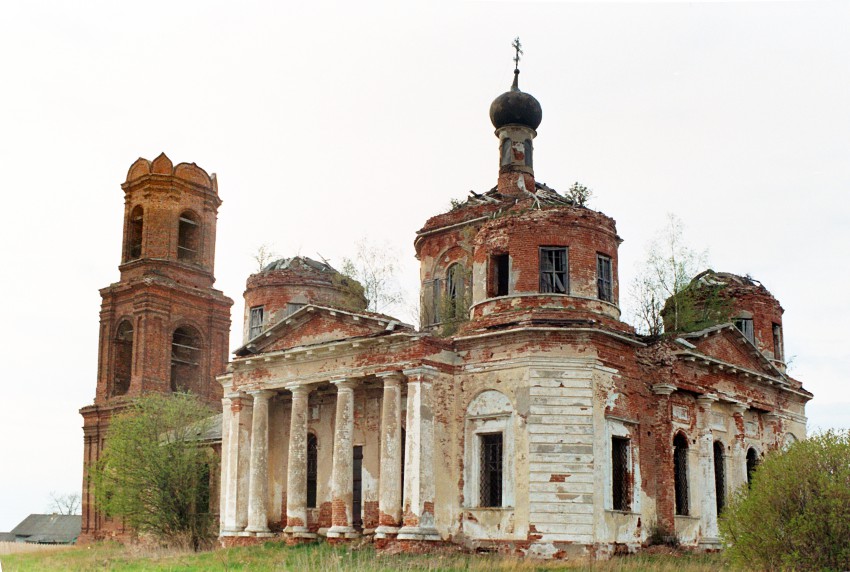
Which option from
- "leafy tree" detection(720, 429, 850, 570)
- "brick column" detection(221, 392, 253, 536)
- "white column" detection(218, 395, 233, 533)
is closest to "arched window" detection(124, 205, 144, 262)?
"white column" detection(218, 395, 233, 533)

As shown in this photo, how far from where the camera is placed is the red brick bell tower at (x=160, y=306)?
31.6 metres

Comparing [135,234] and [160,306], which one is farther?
[135,234]

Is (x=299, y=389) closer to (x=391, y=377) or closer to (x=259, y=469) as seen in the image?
(x=259, y=469)

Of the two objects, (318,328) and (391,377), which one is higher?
(318,328)

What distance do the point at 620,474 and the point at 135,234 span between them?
20.3 metres

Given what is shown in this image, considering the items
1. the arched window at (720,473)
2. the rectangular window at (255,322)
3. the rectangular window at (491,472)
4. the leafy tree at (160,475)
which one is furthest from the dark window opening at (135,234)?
the arched window at (720,473)

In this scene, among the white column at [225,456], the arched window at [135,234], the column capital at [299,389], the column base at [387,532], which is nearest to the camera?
the column base at [387,532]

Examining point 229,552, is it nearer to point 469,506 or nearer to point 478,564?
point 469,506

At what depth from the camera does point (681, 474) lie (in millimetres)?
21609

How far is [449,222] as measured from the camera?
24.3 metres

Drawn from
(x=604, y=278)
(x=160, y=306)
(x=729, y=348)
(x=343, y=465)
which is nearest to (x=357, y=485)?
(x=343, y=465)

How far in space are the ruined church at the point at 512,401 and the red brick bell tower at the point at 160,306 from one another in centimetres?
663

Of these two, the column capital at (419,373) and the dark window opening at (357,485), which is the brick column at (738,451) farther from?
the dark window opening at (357,485)

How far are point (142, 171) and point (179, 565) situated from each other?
57.2ft
